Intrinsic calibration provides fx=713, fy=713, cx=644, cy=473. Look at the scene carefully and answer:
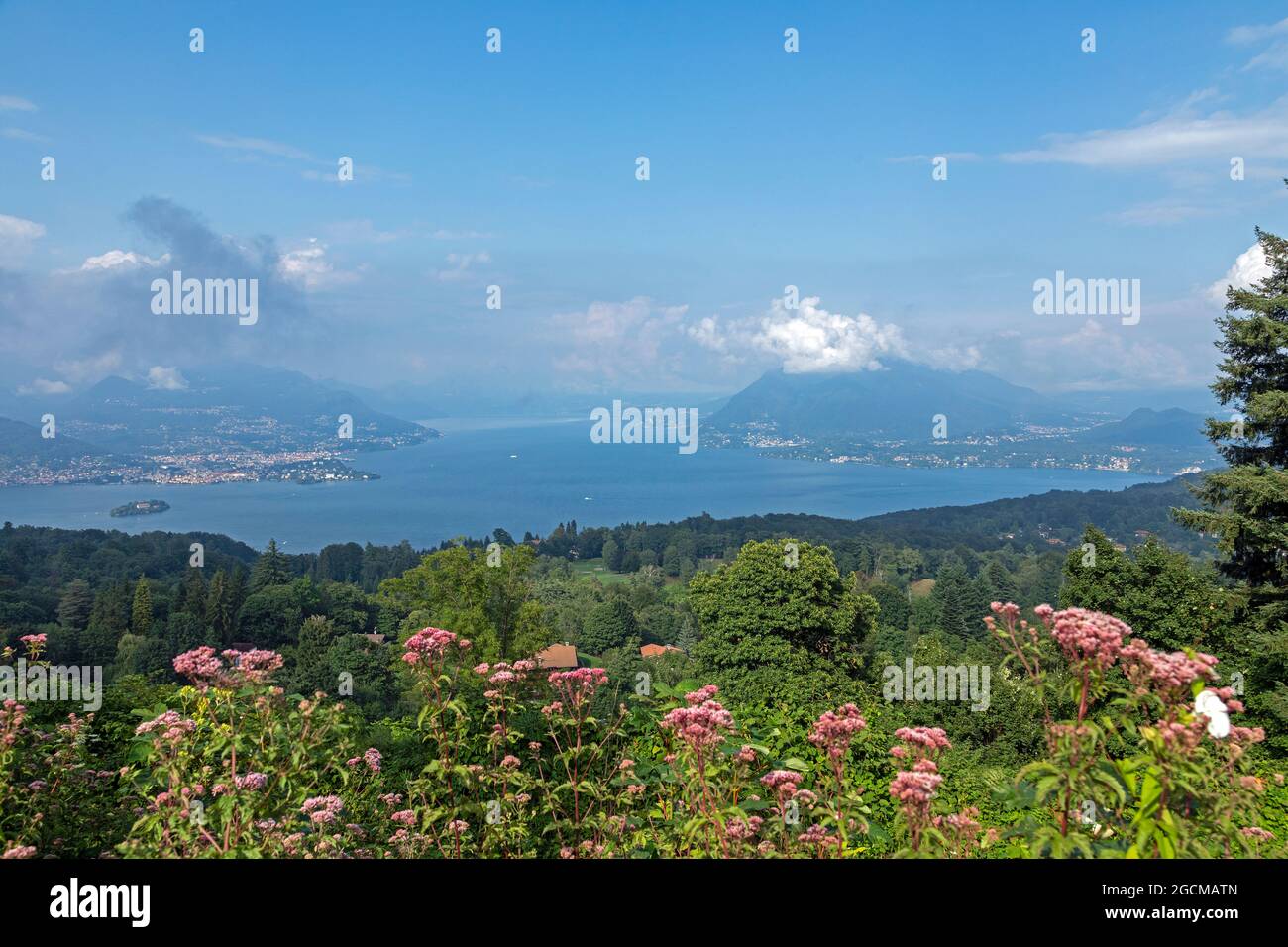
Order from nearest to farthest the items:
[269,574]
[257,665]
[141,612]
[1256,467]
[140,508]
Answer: [257,665]
[1256,467]
[141,612]
[269,574]
[140,508]

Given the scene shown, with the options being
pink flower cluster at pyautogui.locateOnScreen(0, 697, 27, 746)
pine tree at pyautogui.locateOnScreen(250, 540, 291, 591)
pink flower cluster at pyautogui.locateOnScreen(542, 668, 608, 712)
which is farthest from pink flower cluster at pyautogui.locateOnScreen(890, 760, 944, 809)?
pine tree at pyautogui.locateOnScreen(250, 540, 291, 591)

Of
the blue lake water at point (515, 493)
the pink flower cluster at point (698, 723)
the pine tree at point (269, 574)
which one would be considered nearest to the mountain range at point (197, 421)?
the blue lake water at point (515, 493)

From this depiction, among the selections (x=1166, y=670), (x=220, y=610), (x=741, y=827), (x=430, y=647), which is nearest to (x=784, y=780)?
(x=741, y=827)

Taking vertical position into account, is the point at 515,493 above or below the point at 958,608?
above

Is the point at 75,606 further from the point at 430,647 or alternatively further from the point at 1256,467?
the point at 1256,467

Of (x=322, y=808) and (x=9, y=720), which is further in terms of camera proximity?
(x=9, y=720)

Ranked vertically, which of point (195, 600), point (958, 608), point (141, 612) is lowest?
point (958, 608)
